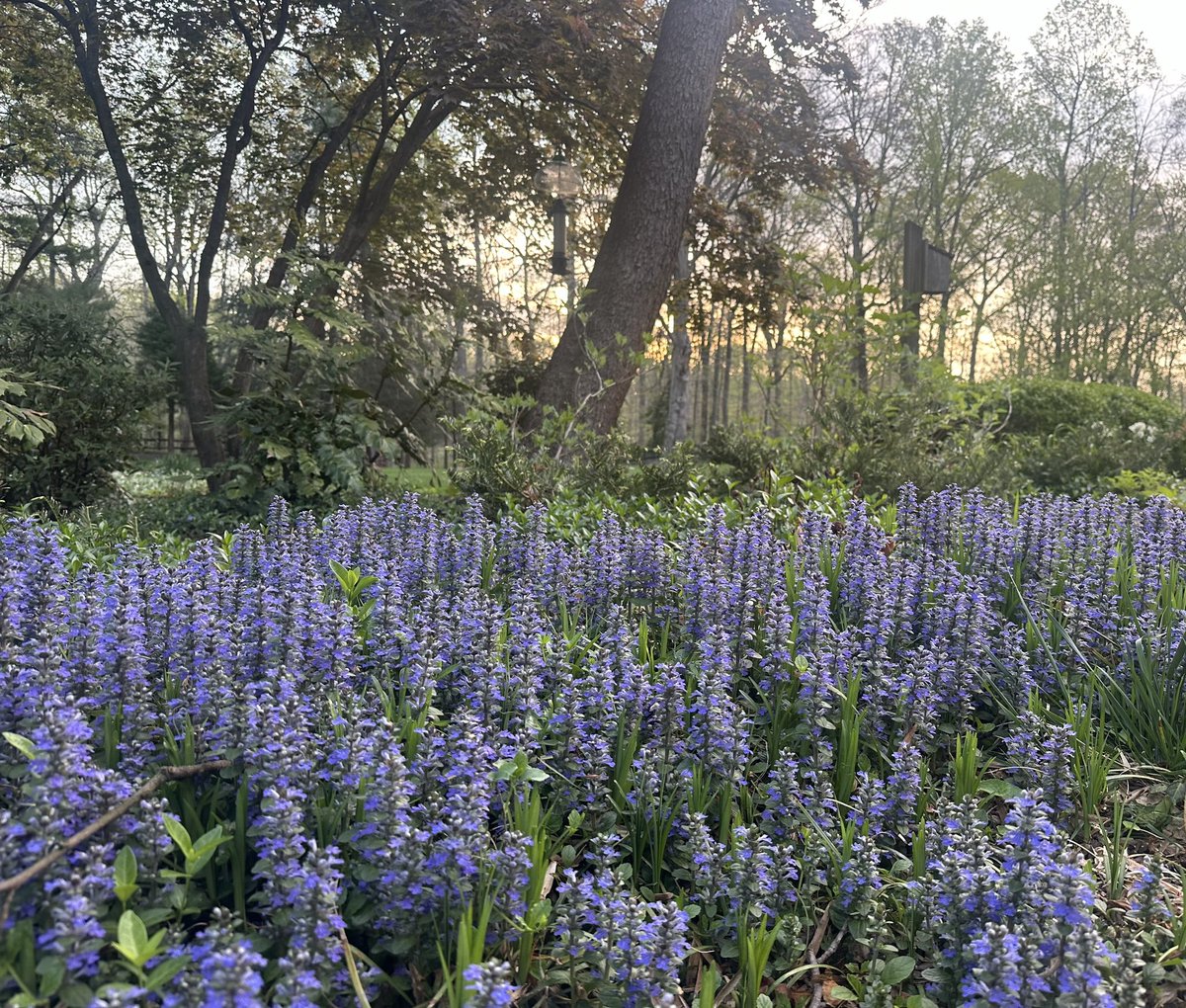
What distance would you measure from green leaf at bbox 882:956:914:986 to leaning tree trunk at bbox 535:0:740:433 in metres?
6.01

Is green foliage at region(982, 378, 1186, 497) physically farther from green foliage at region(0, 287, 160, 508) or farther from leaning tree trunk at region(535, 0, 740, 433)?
green foliage at region(0, 287, 160, 508)

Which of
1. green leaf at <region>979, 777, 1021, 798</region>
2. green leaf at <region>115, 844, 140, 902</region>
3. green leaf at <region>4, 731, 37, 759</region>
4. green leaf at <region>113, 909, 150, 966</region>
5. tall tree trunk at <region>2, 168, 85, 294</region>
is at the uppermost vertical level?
tall tree trunk at <region>2, 168, 85, 294</region>

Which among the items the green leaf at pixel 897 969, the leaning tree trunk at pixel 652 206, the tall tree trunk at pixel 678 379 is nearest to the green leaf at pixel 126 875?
the green leaf at pixel 897 969

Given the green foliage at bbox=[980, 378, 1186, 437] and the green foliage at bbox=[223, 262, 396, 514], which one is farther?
the green foliage at bbox=[980, 378, 1186, 437]

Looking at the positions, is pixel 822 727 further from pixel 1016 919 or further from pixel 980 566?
pixel 980 566

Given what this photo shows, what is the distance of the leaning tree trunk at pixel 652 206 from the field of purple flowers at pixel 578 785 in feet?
14.6

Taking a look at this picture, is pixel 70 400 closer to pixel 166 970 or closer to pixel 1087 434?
A: pixel 166 970

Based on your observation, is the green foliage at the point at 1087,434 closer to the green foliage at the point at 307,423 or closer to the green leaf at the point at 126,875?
the green foliage at the point at 307,423

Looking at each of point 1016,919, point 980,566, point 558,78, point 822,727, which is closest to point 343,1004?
point 1016,919

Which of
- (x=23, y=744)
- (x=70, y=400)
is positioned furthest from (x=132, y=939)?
(x=70, y=400)

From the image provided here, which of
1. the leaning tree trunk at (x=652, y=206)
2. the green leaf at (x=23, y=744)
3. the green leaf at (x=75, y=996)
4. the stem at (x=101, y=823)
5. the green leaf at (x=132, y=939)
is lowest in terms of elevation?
the green leaf at (x=75, y=996)

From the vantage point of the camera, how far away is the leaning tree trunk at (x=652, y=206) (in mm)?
7633

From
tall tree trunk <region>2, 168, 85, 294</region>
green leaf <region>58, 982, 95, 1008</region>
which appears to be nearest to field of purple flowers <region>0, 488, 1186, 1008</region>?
green leaf <region>58, 982, 95, 1008</region>

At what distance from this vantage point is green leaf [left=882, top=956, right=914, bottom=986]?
1720 millimetres
